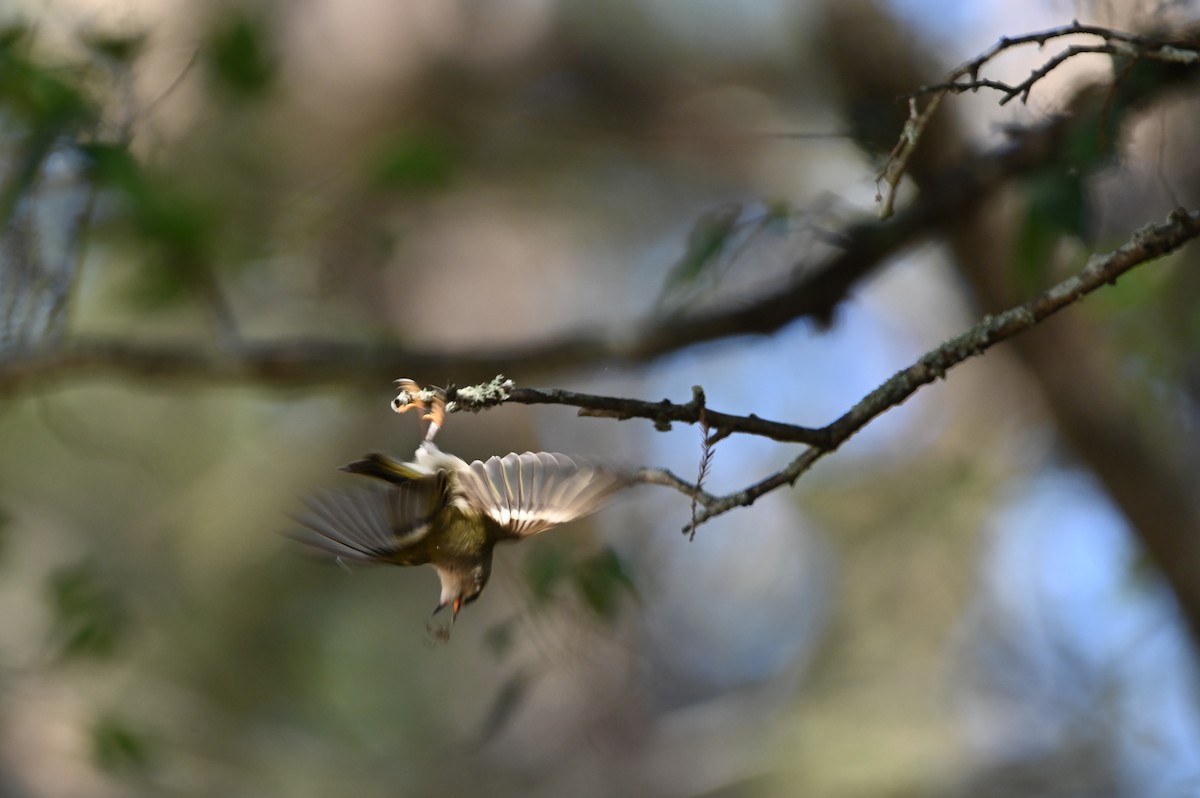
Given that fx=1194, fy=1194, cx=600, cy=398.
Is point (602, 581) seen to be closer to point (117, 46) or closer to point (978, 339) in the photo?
point (978, 339)

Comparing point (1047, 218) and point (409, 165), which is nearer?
point (1047, 218)

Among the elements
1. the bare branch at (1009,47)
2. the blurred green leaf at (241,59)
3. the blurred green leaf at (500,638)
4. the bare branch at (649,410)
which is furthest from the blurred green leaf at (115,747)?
the bare branch at (1009,47)

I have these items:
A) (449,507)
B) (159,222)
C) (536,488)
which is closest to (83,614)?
(159,222)

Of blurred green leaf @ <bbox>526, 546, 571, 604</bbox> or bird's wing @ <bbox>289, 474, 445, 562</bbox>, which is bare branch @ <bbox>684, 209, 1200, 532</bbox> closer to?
bird's wing @ <bbox>289, 474, 445, 562</bbox>

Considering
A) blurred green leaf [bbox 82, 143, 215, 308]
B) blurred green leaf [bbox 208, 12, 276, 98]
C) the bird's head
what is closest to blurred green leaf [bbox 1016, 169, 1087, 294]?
the bird's head

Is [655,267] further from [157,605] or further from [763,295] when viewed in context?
[763,295]

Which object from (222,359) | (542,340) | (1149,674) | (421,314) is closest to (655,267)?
(421,314)

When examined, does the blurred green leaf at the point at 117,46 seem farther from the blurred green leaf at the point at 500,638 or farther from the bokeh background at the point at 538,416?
the blurred green leaf at the point at 500,638
